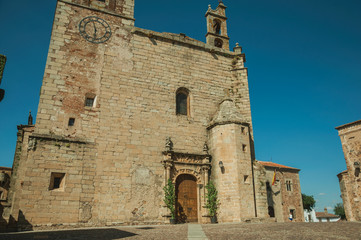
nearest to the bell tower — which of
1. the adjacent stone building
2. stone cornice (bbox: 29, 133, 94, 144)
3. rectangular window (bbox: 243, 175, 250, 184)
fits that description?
rectangular window (bbox: 243, 175, 250, 184)

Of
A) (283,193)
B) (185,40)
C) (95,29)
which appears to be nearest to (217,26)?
(185,40)

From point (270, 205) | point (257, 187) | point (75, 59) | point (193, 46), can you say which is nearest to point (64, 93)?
point (75, 59)

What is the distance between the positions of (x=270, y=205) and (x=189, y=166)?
1886 centimetres

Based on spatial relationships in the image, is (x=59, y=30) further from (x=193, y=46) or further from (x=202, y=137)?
(x=202, y=137)

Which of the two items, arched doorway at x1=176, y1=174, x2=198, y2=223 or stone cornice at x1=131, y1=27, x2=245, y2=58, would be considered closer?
arched doorway at x1=176, y1=174, x2=198, y2=223

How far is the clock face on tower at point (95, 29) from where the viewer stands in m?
12.8

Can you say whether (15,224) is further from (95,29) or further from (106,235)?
(95,29)

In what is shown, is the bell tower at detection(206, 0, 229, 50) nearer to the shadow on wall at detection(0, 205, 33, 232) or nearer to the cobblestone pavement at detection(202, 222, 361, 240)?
the cobblestone pavement at detection(202, 222, 361, 240)

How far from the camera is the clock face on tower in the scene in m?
12.8

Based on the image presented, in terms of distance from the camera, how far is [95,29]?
13.1 metres

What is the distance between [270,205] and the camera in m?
27.9

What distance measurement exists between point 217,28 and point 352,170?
14.0 metres

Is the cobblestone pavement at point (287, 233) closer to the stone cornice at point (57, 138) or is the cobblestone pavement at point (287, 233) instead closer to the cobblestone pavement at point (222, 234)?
the cobblestone pavement at point (222, 234)

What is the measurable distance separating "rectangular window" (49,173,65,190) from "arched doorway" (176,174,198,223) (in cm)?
501
